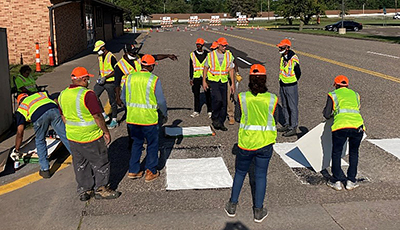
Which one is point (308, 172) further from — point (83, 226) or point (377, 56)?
point (377, 56)

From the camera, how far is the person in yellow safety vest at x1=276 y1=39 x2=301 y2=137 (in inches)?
328

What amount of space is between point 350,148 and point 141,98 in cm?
308

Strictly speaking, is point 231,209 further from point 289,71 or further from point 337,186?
point 289,71

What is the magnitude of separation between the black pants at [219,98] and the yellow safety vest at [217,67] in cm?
11

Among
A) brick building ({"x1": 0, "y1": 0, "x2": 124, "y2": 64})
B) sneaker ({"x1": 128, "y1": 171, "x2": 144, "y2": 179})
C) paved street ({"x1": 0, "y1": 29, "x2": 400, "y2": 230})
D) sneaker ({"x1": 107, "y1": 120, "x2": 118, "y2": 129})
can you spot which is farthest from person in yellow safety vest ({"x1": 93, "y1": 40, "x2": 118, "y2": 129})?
brick building ({"x1": 0, "y1": 0, "x2": 124, "y2": 64})

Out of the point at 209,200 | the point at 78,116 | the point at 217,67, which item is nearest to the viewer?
the point at 78,116

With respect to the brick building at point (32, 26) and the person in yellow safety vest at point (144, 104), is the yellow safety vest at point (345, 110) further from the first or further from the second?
the brick building at point (32, 26)

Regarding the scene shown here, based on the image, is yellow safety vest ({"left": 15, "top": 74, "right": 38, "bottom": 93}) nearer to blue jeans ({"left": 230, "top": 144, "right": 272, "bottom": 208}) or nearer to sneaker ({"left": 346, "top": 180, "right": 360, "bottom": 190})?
blue jeans ({"left": 230, "top": 144, "right": 272, "bottom": 208})

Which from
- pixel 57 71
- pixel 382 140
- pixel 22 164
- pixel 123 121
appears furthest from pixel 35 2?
pixel 382 140

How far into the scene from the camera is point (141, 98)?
618 centimetres

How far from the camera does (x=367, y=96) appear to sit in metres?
12.5

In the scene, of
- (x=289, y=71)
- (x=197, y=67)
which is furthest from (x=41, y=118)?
(x=289, y=71)

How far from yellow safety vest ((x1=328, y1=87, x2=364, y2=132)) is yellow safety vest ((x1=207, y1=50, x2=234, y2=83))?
10.6 feet

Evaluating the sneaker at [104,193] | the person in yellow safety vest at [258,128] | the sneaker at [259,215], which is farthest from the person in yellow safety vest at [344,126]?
the sneaker at [104,193]
